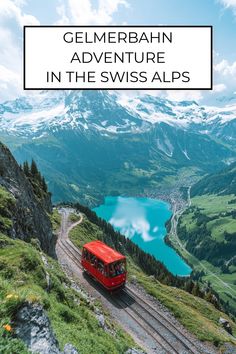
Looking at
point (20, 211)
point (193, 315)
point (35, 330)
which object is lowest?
point (193, 315)

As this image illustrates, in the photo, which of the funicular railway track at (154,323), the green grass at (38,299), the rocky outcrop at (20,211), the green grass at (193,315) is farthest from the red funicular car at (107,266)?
the green grass at (38,299)

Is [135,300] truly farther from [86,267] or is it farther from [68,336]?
[68,336]

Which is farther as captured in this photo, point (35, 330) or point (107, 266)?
point (107, 266)

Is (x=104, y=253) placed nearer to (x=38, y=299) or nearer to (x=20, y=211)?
(x=20, y=211)

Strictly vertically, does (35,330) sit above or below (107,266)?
above

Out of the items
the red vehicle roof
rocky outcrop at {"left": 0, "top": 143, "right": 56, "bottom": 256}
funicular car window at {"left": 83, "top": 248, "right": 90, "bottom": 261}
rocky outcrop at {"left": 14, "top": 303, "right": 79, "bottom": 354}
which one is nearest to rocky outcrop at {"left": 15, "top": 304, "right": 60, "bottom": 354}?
rocky outcrop at {"left": 14, "top": 303, "right": 79, "bottom": 354}

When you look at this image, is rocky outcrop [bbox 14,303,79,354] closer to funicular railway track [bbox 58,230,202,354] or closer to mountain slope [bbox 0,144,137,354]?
mountain slope [bbox 0,144,137,354]

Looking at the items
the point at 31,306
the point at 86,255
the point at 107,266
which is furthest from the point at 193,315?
the point at 31,306

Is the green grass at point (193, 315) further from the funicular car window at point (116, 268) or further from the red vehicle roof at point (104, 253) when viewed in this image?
the red vehicle roof at point (104, 253)
